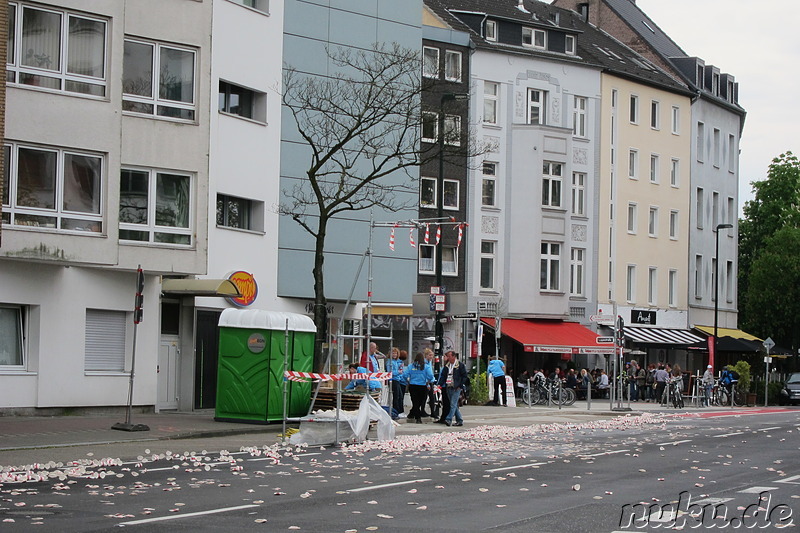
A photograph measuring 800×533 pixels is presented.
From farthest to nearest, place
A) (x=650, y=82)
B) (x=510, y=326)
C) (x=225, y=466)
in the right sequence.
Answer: (x=650, y=82)
(x=510, y=326)
(x=225, y=466)

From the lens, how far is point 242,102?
125 feet

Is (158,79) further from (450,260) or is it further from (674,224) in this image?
(674,224)

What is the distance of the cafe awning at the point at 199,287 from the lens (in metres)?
32.3

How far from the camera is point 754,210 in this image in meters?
84.9

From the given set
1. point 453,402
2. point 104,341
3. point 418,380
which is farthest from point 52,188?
point 453,402

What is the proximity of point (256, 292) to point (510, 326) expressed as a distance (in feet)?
63.5

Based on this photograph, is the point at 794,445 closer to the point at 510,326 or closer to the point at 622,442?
the point at 622,442

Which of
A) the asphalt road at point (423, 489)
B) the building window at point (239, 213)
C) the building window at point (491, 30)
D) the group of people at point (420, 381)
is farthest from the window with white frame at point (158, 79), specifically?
the building window at point (491, 30)

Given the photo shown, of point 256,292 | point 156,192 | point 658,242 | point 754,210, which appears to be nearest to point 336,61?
point 256,292

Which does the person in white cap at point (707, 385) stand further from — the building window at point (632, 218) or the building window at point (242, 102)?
the building window at point (242, 102)

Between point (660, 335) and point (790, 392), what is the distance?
7.00 m

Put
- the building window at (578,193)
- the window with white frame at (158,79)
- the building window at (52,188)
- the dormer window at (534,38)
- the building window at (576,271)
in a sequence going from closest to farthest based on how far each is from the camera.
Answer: the building window at (52,188) < the window with white frame at (158,79) < the dormer window at (534,38) < the building window at (576,271) < the building window at (578,193)

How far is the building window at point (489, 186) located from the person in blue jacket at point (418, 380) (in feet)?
81.3

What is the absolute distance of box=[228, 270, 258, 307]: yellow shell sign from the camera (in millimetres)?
Answer: 36625
